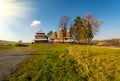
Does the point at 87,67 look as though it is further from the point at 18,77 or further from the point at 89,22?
the point at 89,22

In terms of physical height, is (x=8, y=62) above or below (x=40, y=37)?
below

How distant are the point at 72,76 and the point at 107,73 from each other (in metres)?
3.69

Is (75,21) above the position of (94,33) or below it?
above

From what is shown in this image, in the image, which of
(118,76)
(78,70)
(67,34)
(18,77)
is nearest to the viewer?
(18,77)

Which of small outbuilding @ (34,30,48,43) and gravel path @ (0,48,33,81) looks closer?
gravel path @ (0,48,33,81)

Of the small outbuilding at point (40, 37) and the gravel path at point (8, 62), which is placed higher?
the small outbuilding at point (40, 37)

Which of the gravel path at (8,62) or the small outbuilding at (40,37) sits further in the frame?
the small outbuilding at (40,37)

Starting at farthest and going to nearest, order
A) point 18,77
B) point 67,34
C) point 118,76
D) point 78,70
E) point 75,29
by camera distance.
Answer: point 67,34 → point 75,29 → point 78,70 → point 118,76 → point 18,77

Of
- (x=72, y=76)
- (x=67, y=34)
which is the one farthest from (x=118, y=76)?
(x=67, y=34)

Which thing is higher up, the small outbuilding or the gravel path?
the small outbuilding

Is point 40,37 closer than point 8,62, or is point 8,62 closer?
point 8,62

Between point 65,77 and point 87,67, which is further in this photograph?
point 87,67

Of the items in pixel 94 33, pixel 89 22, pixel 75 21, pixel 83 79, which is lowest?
pixel 83 79

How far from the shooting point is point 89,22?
27.4m
